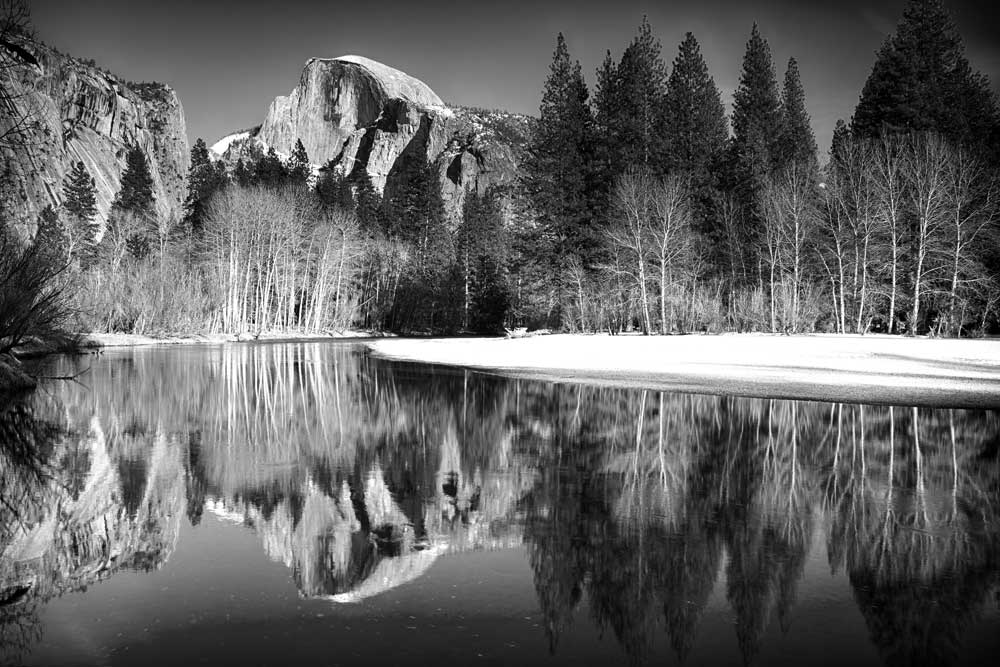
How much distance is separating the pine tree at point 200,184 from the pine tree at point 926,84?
6220cm

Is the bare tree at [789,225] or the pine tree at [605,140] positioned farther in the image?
the pine tree at [605,140]

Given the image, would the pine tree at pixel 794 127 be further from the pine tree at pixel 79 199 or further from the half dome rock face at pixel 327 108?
the half dome rock face at pixel 327 108

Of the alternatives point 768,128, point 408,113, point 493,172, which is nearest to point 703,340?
point 768,128

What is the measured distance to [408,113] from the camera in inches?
7200

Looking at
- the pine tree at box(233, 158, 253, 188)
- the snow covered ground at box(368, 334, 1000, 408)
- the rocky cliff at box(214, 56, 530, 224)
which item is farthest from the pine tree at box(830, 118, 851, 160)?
the rocky cliff at box(214, 56, 530, 224)

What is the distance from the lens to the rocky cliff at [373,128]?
16538 cm

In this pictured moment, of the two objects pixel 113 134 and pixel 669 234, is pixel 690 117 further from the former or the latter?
pixel 113 134

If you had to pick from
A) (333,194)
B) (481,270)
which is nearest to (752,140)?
(481,270)

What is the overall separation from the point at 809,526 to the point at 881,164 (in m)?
41.3

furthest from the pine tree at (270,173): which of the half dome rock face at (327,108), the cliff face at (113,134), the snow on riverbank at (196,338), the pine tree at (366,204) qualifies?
the half dome rock face at (327,108)

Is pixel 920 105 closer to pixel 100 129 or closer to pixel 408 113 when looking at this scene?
pixel 100 129

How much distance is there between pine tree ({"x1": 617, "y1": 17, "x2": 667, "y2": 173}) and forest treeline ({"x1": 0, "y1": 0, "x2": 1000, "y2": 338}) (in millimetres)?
175

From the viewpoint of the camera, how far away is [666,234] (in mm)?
43844

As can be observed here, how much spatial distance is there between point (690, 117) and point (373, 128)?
140 m
